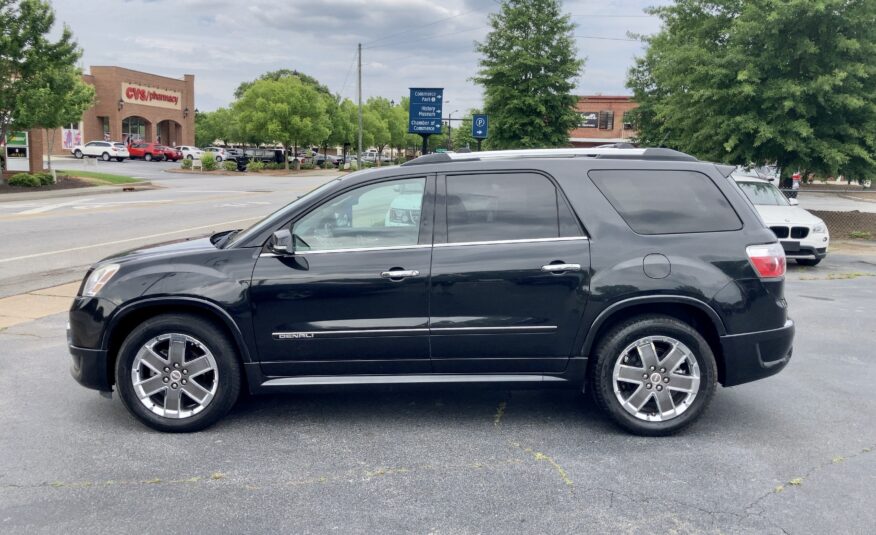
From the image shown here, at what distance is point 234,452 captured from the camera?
4.31m

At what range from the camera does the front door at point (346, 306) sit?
4.47 metres

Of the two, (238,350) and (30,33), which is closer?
(238,350)

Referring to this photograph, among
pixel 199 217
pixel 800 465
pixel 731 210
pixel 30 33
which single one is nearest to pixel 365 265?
pixel 731 210

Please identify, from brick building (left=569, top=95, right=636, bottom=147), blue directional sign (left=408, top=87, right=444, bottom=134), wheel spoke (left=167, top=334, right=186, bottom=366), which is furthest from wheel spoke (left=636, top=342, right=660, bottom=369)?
brick building (left=569, top=95, right=636, bottom=147)

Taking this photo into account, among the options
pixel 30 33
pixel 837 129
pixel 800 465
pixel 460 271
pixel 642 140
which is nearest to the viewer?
pixel 800 465

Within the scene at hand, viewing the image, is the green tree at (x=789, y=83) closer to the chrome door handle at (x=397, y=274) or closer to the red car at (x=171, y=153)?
the chrome door handle at (x=397, y=274)

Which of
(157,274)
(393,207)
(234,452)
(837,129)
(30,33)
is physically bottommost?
(234,452)

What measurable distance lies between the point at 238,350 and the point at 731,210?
3.29 meters

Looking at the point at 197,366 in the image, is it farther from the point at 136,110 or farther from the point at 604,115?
the point at 136,110

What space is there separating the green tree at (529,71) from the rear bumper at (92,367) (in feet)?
86.5

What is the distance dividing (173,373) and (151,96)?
70.4 metres

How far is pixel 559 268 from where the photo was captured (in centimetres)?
450

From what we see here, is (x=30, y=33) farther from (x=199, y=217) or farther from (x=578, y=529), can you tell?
(x=578, y=529)

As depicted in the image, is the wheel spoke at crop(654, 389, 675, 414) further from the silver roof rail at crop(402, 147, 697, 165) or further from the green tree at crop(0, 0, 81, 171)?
the green tree at crop(0, 0, 81, 171)
